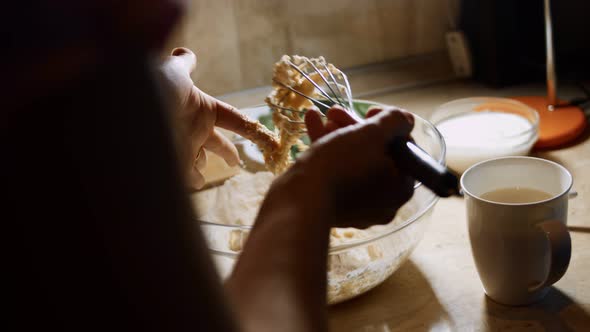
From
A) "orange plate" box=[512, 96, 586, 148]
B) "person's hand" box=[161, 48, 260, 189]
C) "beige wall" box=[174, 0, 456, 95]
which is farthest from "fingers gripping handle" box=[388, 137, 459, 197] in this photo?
"beige wall" box=[174, 0, 456, 95]

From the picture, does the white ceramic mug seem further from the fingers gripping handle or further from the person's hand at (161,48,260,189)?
the person's hand at (161,48,260,189)

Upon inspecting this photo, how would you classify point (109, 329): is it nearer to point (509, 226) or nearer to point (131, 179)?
point (131, 179)

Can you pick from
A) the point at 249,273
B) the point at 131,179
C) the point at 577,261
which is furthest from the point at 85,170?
the point at 577,261

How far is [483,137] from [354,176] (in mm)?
513

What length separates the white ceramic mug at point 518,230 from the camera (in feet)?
1.65

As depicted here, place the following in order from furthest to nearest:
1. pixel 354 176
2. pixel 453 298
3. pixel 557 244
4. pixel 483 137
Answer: pixel 483 137
pixel 453 298
pixel 557 244
pixel 354 176

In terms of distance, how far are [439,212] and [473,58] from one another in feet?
1.63

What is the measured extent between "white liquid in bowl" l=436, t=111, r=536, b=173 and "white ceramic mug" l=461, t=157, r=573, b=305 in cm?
21

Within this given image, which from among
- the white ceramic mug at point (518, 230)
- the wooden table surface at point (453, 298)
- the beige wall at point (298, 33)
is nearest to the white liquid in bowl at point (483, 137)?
the wooden table surface at point (453, 298)

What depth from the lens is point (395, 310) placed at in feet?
1.94

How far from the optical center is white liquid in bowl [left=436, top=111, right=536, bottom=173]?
2.61 ft

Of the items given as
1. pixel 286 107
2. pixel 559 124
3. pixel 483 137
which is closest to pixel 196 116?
pixel 286 107

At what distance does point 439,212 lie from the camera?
2.46 feet

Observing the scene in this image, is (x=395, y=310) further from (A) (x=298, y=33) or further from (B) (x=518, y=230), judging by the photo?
(A) (x=298, y=33)
